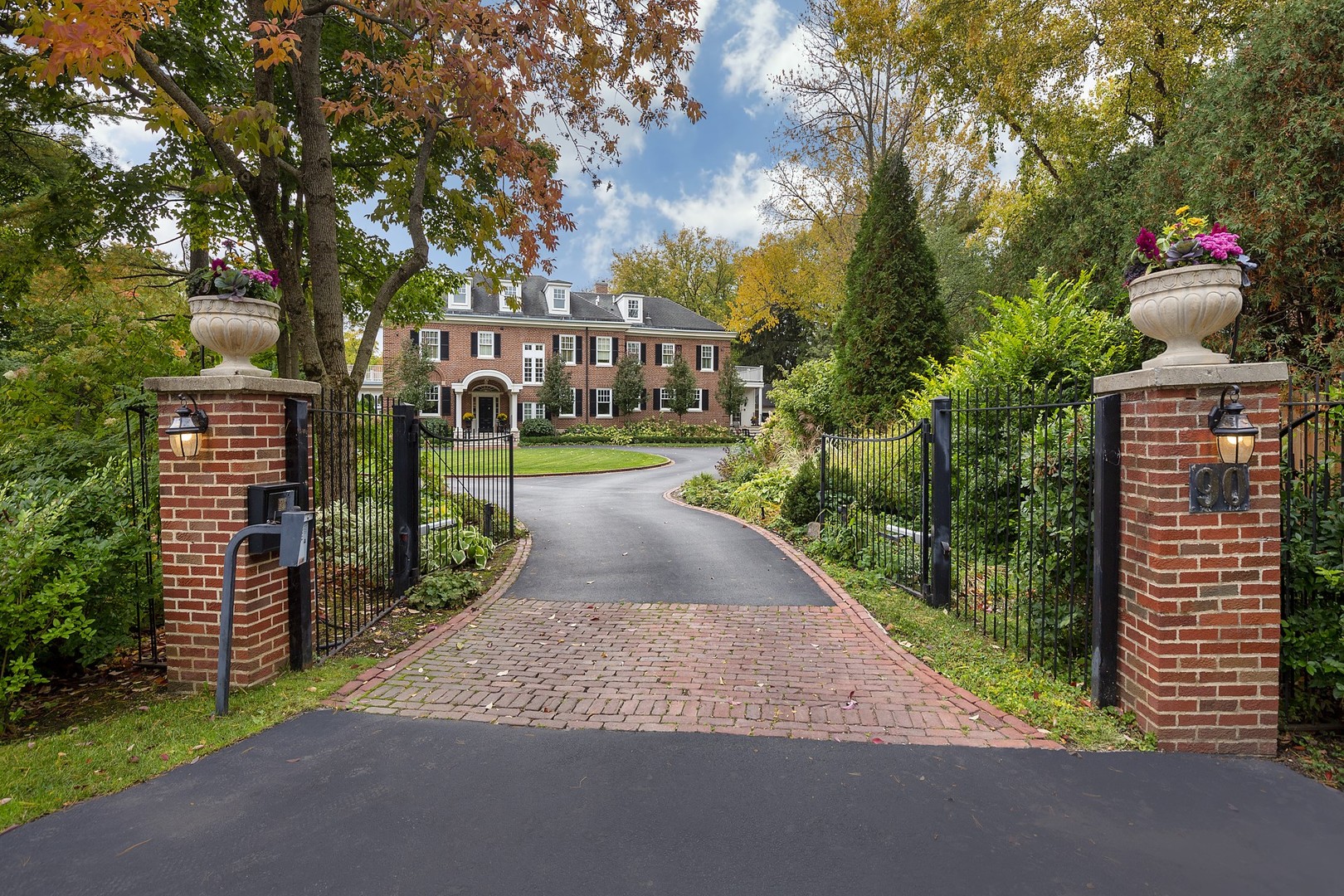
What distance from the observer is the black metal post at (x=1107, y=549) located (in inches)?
144

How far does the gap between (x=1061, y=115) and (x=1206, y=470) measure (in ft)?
45.7

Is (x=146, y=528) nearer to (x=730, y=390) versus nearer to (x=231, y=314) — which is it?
(x=231, y=314)

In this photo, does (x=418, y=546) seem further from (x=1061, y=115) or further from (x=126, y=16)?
(x=1061, y=115)

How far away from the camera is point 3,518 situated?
3.72 m

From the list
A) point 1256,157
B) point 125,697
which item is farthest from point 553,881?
A: point 1256,157

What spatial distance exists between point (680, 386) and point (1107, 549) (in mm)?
34804

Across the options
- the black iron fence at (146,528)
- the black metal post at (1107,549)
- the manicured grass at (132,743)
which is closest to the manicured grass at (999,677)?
the black metal post at (1107,549)

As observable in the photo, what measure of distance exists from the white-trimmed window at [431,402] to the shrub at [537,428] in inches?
189

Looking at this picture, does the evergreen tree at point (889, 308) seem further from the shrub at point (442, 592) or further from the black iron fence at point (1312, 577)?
the black iron fence at point (1312, 577)

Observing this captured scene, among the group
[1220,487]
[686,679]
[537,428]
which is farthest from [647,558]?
[537,428]

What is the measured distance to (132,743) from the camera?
3348 millimetres

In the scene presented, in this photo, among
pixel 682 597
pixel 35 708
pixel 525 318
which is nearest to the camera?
pixel 35 708

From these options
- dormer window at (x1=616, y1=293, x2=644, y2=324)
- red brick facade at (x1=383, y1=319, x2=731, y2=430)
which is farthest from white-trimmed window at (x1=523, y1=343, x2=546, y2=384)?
dormer window at (x1=616, y1=293, x2=644, y2=324)

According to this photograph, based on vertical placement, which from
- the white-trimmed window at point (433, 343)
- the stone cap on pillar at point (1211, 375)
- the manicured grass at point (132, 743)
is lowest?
the manicured grass at point (132, 743)
